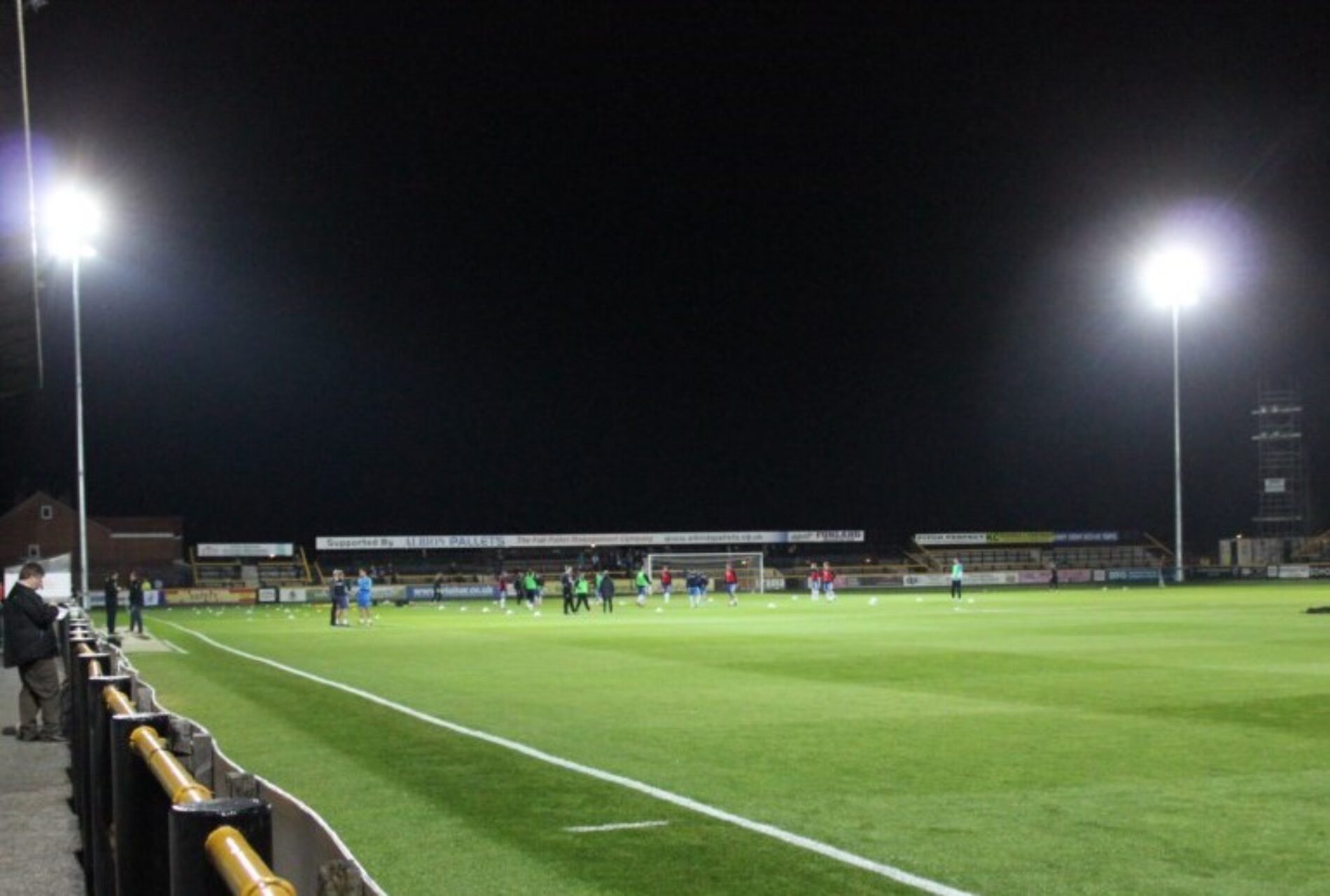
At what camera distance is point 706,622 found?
3872 centimetres

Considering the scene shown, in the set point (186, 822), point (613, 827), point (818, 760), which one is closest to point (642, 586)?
point (818, 760)

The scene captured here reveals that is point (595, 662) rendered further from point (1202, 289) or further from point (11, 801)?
point (1202, 289)

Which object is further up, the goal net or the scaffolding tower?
the scaffolding tower

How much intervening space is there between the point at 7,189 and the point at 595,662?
47.7 ft

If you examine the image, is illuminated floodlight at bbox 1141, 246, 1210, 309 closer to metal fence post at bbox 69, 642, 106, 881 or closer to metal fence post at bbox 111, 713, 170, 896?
metal fence post at bbox 69, 642, 106, 881

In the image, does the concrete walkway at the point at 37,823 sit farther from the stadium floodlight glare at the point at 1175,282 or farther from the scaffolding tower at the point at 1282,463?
the scaffolding tower at the point at 1282,463

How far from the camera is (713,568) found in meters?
83.0

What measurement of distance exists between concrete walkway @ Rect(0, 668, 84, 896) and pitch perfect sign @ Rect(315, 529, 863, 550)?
7643 cm

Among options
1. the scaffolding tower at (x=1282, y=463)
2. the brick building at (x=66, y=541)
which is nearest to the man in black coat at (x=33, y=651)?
the brick building at (x=66, y=541)

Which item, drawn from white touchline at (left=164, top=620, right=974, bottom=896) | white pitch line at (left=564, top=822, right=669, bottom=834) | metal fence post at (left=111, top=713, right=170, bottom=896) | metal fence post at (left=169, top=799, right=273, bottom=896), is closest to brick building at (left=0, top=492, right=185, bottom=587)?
white touchline at (left=164, top=620, right=974, bottom=896)

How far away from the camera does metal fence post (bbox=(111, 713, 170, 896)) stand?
339cm

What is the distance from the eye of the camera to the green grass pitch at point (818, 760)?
24.6ft

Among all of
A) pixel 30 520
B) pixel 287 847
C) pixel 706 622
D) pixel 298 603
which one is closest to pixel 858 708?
pixel 287 847

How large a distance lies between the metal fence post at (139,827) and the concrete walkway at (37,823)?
163 inches
